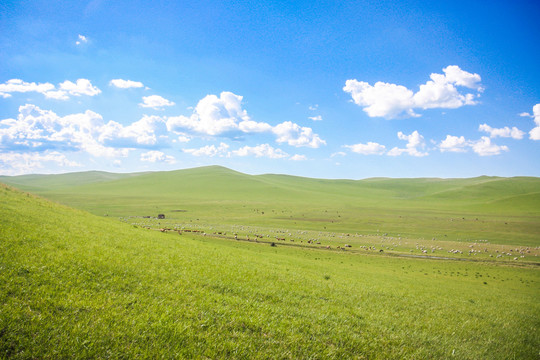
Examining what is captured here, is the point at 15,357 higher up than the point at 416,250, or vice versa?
the point at 15,357

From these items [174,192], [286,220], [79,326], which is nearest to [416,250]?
[286,220]

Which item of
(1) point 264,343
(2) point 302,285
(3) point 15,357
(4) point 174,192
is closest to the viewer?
(3) point 15,357

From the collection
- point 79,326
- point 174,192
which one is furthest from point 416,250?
point 174,192

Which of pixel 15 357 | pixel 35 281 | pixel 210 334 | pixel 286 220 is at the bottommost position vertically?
pixel 286 220

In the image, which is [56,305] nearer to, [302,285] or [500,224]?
[302,285]

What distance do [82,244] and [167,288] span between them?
6.14 metres

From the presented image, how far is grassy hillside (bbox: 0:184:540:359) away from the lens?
625cm

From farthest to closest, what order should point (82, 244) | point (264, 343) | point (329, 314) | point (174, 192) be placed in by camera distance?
point (174, 192)
point (82, 244)
point (329, 314)
point (264, 343)

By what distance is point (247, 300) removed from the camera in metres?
10.0

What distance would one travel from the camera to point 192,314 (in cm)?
798

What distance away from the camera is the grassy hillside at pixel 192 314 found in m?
6.25

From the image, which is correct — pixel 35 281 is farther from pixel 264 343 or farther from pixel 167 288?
pixel 264 343

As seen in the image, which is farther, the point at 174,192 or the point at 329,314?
the point at 174,192

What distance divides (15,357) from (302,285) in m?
11.0
